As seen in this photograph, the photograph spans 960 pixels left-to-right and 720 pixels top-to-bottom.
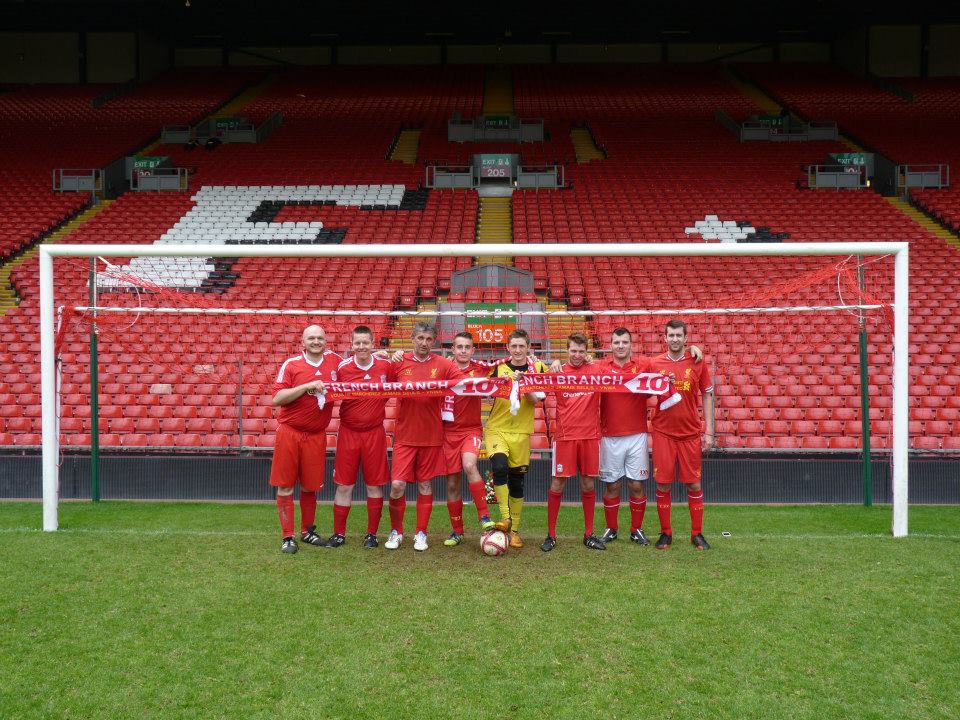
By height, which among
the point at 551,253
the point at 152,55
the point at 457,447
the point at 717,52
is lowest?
the point at 457,447

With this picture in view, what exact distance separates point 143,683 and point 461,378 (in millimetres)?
3260

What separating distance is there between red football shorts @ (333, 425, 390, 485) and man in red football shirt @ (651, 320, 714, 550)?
2391 mm

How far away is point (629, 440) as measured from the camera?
6.20 m

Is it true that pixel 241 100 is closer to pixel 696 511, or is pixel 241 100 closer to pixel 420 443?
pixel 420 443

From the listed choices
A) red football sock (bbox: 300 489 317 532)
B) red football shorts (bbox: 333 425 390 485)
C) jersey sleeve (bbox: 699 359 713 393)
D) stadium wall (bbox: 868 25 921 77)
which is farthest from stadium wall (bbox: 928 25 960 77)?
red football sock (bbox: 300 489 317 532)

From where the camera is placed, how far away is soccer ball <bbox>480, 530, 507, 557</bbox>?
584cm

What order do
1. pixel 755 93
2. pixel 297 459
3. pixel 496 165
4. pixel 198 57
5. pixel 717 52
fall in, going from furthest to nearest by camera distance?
1. pixel 198 57
2. pixel 717 52
3. pixel 755 93
4. pixel 496 165
5. pixel 297 459

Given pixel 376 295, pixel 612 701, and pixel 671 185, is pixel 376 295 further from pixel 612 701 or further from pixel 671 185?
pixel 671 185

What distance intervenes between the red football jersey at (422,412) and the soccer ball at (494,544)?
2.97ft

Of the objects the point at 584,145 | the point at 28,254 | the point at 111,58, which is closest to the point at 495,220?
the point at 584,145

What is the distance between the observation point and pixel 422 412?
6.15m

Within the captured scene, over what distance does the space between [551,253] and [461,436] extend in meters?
1.89

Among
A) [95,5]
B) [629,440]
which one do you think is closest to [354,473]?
[629,440]

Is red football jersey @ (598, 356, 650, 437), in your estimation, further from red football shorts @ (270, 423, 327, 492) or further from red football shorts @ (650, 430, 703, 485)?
red football shorts @ (270, 423, 327, 492)
